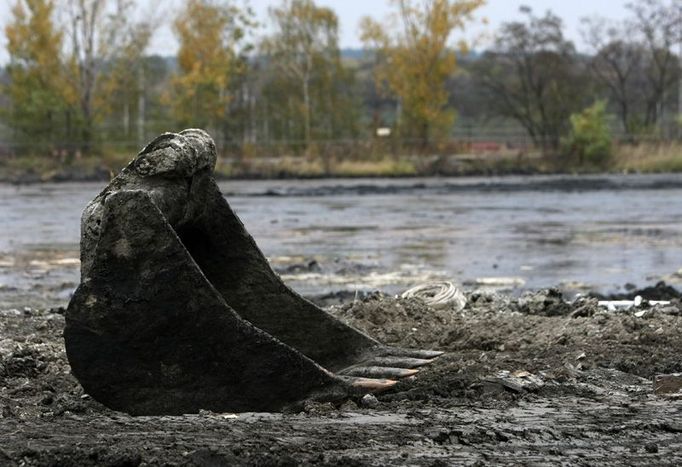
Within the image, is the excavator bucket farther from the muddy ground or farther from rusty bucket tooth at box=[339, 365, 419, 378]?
rusty bucket tooth at box=[339, 365, 419, 378]

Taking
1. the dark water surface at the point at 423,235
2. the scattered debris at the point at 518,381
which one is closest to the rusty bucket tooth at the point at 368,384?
the scattered debris at the point at 518,381

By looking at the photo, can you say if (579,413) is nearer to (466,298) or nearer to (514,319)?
(514,319)

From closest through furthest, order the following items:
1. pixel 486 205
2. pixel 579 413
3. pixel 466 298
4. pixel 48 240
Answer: pixel 579 413, pixel 466 298, pixel 48 240, pixel 486 205

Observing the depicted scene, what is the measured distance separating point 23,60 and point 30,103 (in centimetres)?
360

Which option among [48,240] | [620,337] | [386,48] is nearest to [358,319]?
[620,337]

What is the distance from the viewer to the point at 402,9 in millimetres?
63562

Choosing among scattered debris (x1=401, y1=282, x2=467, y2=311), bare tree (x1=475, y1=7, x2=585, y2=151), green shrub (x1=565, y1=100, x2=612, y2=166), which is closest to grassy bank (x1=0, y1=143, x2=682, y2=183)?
green shrub (x1=565, y1=100, x2=612, y2=166)

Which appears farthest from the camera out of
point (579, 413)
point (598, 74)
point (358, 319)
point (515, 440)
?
point (598, 74)

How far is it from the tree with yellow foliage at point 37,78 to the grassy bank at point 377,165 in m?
2.12

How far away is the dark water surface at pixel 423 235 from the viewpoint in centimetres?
1608

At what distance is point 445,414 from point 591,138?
47.7 m

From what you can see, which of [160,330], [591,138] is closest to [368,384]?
[160,330]

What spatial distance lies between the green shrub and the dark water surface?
12.2 meters

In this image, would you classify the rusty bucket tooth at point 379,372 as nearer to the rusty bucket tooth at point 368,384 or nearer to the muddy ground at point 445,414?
the muddy ground at point 445,414
